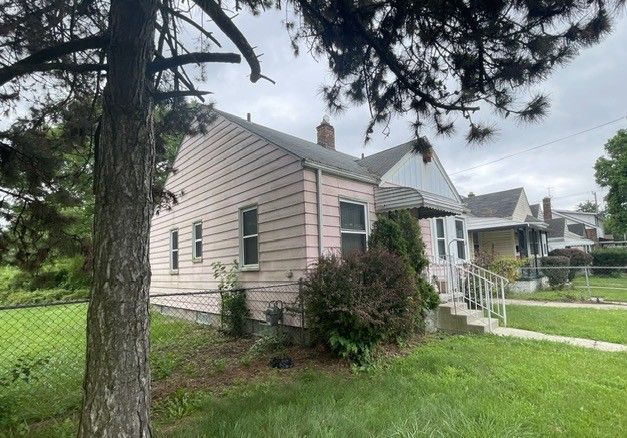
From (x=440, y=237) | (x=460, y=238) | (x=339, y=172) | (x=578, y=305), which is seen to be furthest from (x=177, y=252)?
(x=578, y=305)

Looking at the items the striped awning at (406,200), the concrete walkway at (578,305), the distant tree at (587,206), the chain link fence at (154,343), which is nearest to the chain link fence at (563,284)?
the concrete walkway at (578,305)

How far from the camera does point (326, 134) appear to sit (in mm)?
12336

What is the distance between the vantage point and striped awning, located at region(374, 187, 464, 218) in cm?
794

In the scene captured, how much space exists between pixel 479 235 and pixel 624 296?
9061mm

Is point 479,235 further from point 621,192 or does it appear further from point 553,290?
point 621,192

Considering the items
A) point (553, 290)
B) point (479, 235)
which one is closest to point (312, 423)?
point (553, 290)

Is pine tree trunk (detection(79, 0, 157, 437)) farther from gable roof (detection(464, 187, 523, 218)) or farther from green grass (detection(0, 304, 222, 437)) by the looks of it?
gable roof (detection(464, 187, 523, 218))

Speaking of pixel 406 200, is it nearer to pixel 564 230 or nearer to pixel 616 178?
pixel 616 178

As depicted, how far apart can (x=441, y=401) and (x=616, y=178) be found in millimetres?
30181

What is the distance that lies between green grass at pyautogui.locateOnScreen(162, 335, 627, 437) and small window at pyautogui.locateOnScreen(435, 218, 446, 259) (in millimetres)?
5220

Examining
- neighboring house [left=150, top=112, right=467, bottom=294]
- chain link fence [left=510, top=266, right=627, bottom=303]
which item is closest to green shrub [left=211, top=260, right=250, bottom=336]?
neighboring house [left=150, top=112, right=467, bottom=294]

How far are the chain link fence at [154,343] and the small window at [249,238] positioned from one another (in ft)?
2.25

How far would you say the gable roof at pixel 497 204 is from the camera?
2044cm

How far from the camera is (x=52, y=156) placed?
4574mm
